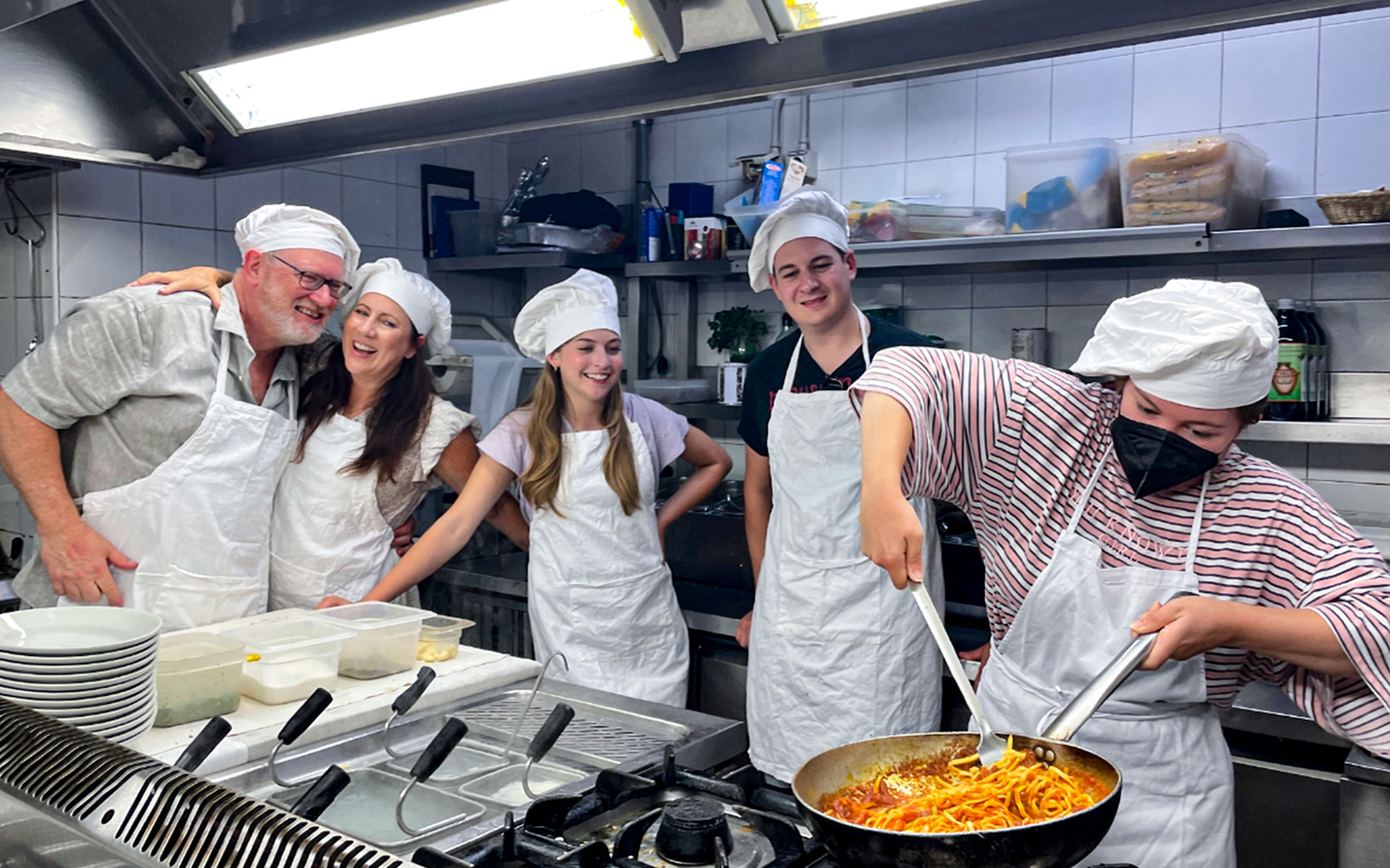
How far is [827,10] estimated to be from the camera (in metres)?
1.46

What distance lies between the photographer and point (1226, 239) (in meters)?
2.92

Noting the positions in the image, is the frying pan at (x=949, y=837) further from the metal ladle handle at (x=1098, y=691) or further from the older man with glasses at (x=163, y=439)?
the older man with glasses at (x=163, y=439)

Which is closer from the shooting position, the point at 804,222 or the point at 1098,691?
the point at 1098,691

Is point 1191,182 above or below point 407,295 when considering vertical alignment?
above

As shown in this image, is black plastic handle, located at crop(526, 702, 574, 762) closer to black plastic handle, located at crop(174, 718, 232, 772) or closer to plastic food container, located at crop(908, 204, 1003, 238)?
black plastic handle, located at crop(174, 718, 232, 772)

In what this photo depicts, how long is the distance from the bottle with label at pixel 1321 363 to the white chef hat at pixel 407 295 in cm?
253

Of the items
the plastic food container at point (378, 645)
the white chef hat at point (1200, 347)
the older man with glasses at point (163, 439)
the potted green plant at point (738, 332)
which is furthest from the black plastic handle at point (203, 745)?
the potted green plant at point (738, 332)

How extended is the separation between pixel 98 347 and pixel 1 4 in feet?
2.76

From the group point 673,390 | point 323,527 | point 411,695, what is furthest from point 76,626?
point 673,390

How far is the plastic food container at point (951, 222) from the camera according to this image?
3.39 metres

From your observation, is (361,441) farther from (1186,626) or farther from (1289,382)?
→ (1289,382)

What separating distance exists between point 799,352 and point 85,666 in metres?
1.67

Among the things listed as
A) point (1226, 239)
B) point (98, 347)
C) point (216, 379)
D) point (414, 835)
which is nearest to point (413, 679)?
point (414, 835)

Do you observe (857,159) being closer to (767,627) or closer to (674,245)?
(674,245)
